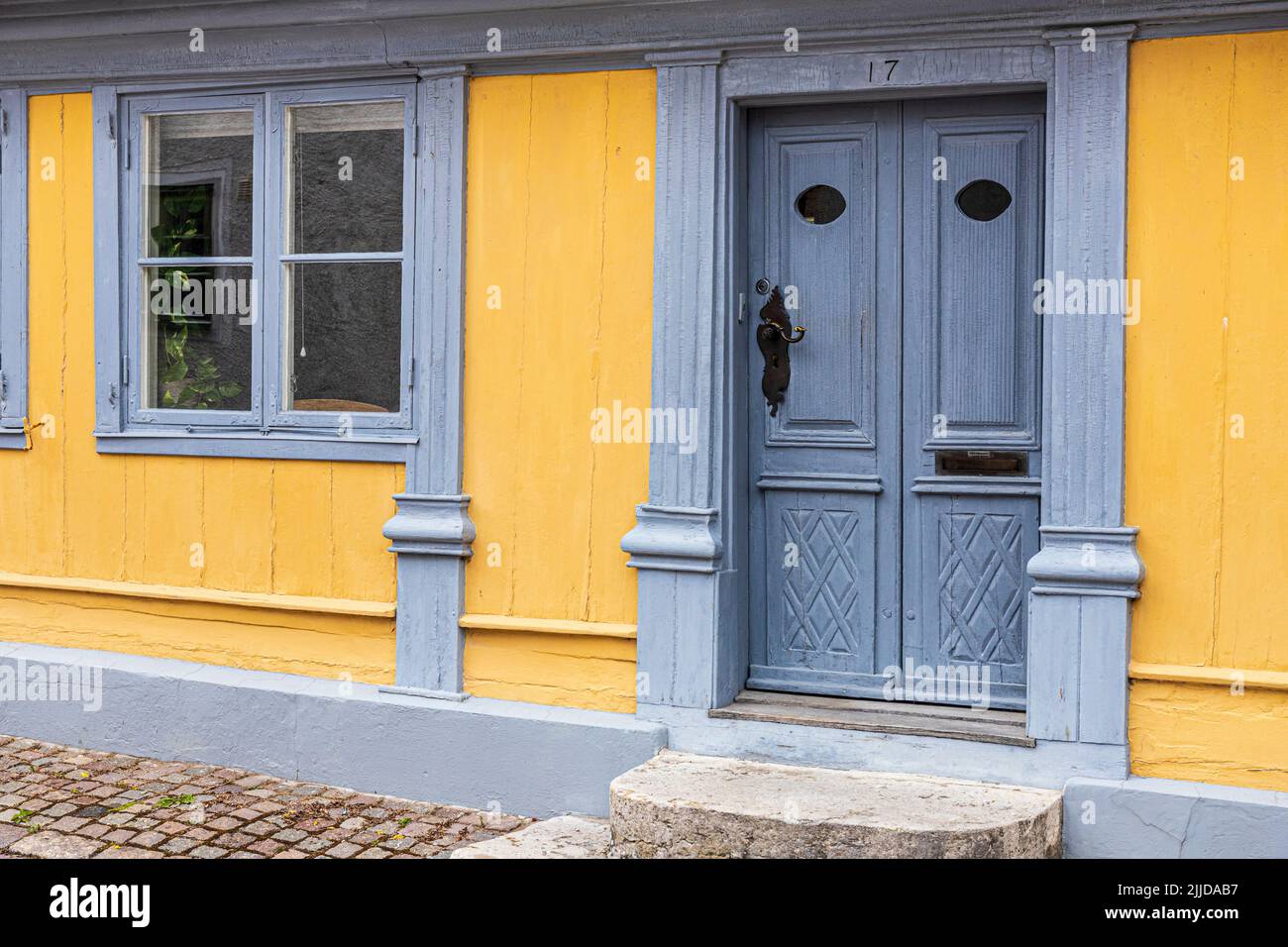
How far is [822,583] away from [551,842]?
1461 mm

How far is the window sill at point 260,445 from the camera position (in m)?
5.93

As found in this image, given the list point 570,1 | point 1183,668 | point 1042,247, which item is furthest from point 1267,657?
point 570,1

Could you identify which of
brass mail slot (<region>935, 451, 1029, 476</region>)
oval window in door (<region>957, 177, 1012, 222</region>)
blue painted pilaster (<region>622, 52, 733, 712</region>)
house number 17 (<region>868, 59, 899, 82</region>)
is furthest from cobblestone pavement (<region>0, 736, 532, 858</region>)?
house number 17 (<region>868, 59, 899, 82</region>)

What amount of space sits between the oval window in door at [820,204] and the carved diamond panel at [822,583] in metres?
1.17

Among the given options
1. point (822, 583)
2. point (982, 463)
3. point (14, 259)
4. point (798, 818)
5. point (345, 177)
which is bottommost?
point (798, 818)

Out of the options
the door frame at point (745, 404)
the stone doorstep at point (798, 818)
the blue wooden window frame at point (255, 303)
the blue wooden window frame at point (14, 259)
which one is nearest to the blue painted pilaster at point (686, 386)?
the door frame at point (745, 404)

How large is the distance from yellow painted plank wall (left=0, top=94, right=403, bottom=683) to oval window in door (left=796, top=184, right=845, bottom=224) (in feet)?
6.74

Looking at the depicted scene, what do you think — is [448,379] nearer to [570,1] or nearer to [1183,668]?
[570,1]

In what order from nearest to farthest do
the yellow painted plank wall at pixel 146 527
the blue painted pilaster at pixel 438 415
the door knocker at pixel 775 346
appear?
the door knocker at pixel 775 346
the blue painted pilaster at pixel 438 415
the yellow painted plank wall at pixel 146 527

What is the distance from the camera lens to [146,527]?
6.48 meters

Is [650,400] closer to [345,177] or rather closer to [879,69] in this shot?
[879,69]

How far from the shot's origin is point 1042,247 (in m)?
5.06

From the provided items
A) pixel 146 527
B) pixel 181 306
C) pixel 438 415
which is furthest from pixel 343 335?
pixel 146 527

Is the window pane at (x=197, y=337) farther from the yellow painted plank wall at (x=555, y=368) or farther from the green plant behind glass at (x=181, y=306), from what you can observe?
the yellow painted plank wall at (x=555, y=368)
